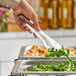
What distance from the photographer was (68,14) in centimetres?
Answer: 413

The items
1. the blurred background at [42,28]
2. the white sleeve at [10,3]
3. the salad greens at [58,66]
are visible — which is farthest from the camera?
the blurred background at [42,28]

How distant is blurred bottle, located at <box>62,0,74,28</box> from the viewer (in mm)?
4133

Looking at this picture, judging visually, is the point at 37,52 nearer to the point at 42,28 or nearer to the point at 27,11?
the point at 27,11

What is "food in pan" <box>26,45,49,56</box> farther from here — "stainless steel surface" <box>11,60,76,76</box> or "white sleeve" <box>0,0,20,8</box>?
"white sleeve" <box>0,0,20,8</box>

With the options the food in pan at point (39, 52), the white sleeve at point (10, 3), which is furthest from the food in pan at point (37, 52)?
the white sleeve at point (10, 3)

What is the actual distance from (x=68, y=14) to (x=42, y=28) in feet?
1.52

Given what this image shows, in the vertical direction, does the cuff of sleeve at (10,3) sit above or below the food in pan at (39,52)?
above

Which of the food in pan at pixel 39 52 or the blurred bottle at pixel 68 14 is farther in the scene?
the blurred bottle at pixel 68 14

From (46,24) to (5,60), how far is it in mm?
914

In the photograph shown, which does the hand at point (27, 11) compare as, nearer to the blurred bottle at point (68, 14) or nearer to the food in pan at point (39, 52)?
the food in pan at point (39, 52)

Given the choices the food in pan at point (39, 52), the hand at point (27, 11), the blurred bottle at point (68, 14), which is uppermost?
the blurred bottle at point (68, 14)

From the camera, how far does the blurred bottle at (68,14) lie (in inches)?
163

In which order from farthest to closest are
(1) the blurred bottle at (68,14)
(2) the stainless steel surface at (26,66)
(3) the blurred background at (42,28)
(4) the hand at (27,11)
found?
(1) the blurred bottle at (68,14) → (3) the blurred background at (42,28) → (4) the hand at (27,11) → (2) the stainless steel surface at (26,66)

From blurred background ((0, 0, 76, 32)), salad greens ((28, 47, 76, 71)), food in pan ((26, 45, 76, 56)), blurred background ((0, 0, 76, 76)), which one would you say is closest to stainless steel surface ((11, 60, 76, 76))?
salad greens ((28, 47, 76, 71))
